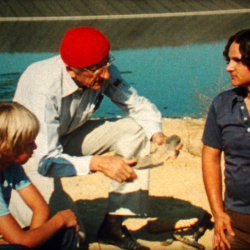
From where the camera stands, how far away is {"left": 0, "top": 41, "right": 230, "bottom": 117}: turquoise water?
832cm

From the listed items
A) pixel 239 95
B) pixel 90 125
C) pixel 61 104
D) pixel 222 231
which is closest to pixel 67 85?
pixel 61 104

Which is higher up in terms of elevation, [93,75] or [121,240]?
[93,75]

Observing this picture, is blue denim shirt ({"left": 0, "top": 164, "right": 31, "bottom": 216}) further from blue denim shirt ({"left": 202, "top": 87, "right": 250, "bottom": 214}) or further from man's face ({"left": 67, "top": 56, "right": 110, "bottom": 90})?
blue denim shirt ({"left": 202, "top": 87, "right": 250, "bottom": 214})

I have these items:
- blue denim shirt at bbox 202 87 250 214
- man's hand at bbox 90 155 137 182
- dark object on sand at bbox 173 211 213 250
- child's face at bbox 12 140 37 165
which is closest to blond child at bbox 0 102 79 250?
child's face at bbox 12 140 37 165

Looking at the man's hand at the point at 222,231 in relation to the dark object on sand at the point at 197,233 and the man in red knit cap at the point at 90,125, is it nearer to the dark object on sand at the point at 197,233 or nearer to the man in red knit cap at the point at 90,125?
the man in red knit cap at the point at 90,125

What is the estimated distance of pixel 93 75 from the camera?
11.0 feet

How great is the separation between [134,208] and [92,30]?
129cm

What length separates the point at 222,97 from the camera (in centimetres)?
300

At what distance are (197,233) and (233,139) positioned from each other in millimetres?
1121

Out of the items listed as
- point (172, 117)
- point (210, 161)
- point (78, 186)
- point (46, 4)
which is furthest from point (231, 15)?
point (210, 161)

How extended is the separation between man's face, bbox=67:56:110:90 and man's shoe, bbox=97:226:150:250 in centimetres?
109

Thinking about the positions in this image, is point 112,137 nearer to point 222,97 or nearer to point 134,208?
point 134,208

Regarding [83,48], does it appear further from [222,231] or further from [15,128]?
[222,231]

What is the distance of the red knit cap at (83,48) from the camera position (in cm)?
325
